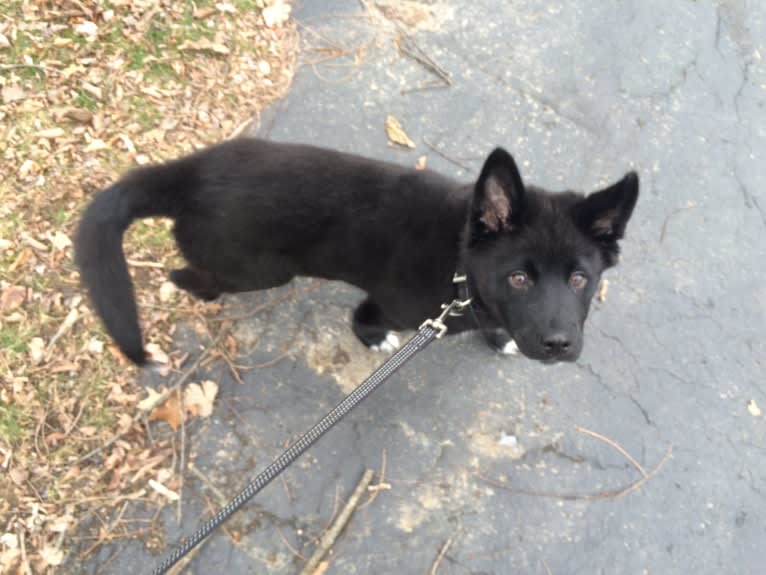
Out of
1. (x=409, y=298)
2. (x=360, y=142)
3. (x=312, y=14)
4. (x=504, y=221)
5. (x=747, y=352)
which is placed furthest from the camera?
(x=312, y=14)

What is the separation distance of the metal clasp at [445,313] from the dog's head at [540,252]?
0.30ft

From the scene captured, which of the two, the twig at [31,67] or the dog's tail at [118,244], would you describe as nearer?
the dog's tail at [118,244]

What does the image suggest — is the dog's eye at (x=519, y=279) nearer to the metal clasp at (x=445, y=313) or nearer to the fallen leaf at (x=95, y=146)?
the metal clasp at (x=445, y=313)

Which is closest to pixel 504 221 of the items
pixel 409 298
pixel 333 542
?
pixel 409 298

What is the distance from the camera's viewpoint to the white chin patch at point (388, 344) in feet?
10.3

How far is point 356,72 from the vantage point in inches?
151

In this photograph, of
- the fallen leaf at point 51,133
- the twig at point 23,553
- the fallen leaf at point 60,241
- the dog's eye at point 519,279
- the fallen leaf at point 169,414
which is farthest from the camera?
the fallen leaf at point 51,133

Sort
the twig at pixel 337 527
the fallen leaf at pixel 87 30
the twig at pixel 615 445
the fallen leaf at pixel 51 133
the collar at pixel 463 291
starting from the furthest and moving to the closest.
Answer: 1. the fallen leaf at pixel 87 30
2. the fallen leaf at pixel 51 133
3. the twig at pixel 615 445
4. the twig at pixel 337 527
5. the collar at pixel 463 291

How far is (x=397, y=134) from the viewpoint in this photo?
3.67 m

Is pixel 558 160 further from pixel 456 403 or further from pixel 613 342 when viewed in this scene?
pixel 456 403

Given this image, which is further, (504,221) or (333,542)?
(333,542)

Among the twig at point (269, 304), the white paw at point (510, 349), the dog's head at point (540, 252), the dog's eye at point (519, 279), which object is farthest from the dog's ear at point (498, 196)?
the twig at point (269, 304)

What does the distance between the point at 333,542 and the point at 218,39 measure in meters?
2.95

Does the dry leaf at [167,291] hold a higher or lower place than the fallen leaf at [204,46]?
lower
